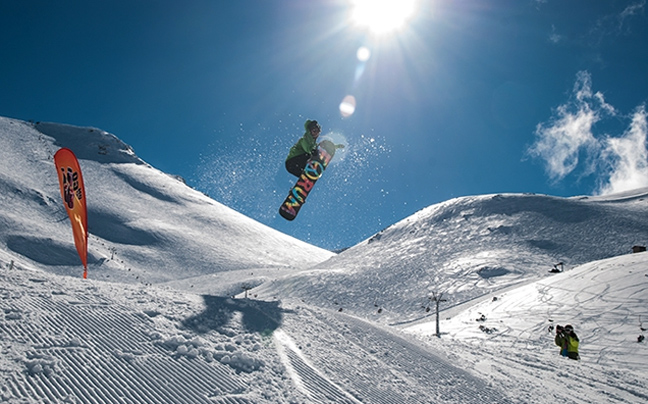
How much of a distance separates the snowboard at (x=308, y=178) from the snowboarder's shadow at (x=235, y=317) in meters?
4.48

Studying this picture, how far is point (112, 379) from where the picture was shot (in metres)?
4.79

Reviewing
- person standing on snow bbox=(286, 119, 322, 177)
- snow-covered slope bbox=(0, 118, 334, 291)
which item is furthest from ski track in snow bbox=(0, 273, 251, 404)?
snow-covered slope bbox=(0, 118, 334, 291)

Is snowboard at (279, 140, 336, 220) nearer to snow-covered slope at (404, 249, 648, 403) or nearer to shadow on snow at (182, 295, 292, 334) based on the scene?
shadow on snow at (182, 295, 292, 334)

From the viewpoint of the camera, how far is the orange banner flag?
12.6 metres

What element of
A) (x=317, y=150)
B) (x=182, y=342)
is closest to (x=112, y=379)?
(x=182, y=342)

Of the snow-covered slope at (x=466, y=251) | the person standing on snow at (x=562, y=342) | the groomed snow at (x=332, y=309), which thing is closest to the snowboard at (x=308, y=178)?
the groomed snow at (x=332, y=309)

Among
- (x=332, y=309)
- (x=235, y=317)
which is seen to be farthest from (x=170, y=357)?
(x=332, y=309)

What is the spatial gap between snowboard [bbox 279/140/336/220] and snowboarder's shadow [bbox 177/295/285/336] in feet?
14.7

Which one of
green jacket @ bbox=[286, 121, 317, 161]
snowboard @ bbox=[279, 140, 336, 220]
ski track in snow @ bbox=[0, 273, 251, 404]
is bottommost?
ski track in snow @ bbox=[0, 273, 251, 404]

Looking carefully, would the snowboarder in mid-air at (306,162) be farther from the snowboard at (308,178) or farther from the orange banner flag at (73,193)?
the orange banner flag at (73,193)

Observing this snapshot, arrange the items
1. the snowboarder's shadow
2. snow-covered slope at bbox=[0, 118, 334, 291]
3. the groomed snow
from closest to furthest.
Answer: the groomed snow, the snowboarder's shadow, snow-covered slope at bbox=[0, 118, 334, 291]

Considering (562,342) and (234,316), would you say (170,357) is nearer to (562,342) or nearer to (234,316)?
(234,316)

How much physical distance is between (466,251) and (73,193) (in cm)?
4274

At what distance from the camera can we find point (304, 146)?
13.3 m
